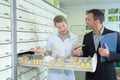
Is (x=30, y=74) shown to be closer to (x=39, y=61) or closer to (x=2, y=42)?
(x=39, y=61)

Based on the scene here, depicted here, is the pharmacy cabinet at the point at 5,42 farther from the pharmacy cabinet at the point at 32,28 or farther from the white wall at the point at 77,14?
the white wall at the point at 77,14

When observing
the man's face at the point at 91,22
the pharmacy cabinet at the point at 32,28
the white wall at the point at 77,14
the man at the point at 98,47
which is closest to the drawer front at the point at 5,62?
the pharmacy cabinet at the point at 32,28

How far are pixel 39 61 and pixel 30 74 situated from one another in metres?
0.35

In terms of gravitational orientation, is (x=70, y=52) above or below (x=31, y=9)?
below

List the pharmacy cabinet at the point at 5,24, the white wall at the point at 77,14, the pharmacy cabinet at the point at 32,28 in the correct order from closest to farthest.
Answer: the pharmacy cabinet at the point at 5,24
the pharmacy cabinet at the point at 32,28
the white wall at the point at 77,14

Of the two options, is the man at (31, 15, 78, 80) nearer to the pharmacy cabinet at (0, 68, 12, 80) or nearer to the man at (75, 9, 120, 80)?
the man at (75, 9, 120, 80)

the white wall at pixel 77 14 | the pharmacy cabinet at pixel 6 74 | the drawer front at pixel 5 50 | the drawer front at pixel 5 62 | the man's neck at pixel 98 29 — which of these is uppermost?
the white wall at pixel 77 14

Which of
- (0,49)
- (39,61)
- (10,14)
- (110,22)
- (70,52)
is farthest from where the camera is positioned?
(110,22)

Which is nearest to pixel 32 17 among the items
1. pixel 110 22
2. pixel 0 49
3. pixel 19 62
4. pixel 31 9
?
pixel 31 9

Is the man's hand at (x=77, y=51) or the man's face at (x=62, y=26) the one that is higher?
the man's face at (x=62, y=26)

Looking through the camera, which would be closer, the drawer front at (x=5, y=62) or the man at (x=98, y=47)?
the drawer front at (x=5, y=62)

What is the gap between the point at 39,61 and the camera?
59.3 inches

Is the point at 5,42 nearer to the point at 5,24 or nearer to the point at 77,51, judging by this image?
the point at 5,24

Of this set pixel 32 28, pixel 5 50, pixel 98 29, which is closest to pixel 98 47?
pixel 98 29
